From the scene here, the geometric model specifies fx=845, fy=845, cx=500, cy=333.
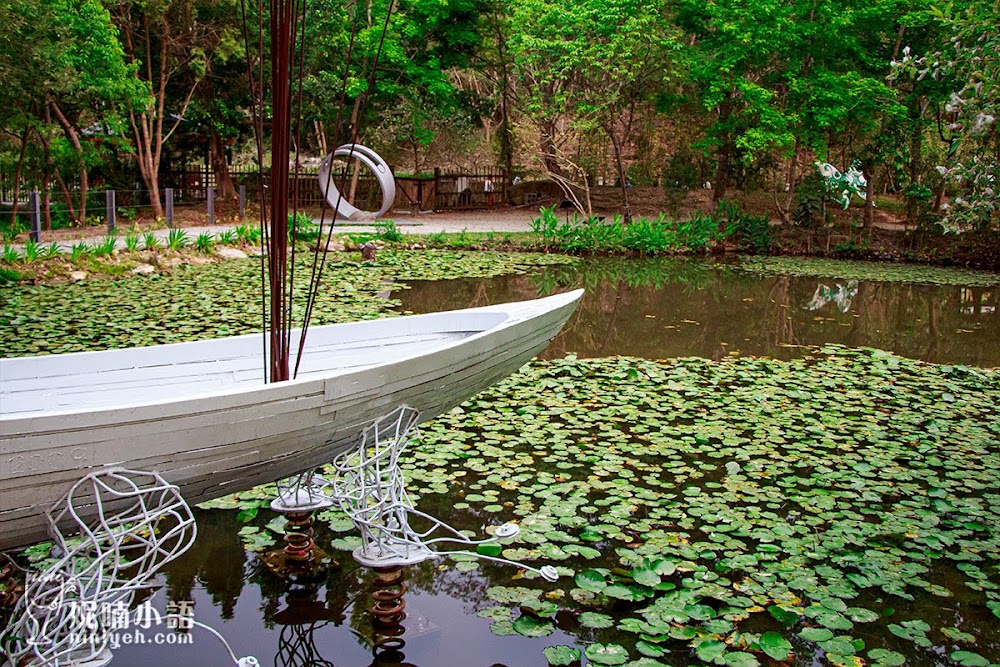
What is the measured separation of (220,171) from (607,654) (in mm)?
17008

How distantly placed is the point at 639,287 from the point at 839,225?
723cm

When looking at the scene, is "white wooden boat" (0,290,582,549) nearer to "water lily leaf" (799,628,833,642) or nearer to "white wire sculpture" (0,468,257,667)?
"white wire sculpture" (0,468,257,667)

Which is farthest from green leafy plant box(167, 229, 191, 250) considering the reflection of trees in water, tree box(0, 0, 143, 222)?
the reflection of trees in water

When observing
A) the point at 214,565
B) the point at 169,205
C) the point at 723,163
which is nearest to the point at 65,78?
the point at 169,205

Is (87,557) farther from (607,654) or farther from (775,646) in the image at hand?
(775,646)

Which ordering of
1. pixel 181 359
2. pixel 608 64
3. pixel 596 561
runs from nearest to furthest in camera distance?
pixel 181 359, pixel 596 561, pixel 608 64

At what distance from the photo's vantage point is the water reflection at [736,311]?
747 centimetres

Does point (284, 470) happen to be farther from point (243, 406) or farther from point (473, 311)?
point (473, 311)

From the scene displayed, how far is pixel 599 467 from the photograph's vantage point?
4.21m

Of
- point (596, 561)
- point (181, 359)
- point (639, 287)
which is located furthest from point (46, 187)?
point (596, 561)

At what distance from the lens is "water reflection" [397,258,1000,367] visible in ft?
24.5

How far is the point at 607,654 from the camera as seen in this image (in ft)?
8.71

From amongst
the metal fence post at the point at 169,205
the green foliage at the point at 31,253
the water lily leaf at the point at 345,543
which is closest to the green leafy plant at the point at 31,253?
the green foliage at the point at 31,253

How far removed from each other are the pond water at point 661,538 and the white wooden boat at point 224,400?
0.66m
